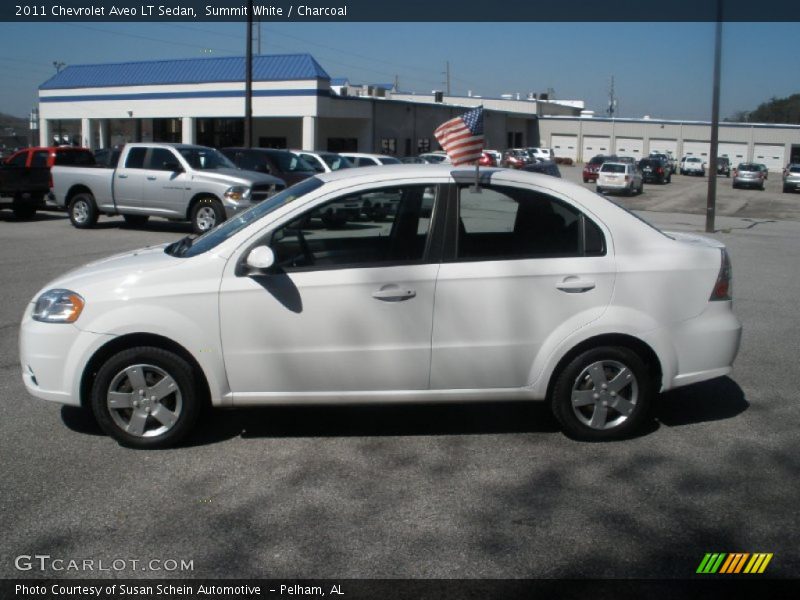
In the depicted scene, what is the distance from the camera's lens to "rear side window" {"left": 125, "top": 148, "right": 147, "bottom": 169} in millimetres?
18000

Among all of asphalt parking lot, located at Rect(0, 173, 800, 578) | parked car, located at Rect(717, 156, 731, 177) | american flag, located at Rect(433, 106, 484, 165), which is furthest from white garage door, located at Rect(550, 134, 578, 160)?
american flag, located at Rect(433, 106, 484, 165)

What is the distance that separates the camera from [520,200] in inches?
219

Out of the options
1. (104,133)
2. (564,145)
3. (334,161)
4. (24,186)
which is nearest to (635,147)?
(564,145)

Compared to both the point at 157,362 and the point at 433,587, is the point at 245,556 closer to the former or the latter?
the point at 433,587

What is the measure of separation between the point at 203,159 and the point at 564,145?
67607 millimetres

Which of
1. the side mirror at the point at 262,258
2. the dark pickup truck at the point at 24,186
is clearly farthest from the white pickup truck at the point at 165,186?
the side mirror at the point at 262,258

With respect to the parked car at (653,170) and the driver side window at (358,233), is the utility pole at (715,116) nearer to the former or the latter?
the driver side window at (358,233)

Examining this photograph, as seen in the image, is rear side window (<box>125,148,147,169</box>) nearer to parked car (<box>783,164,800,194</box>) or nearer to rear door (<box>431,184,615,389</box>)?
rear door (<box>431,184,615,389</box>)

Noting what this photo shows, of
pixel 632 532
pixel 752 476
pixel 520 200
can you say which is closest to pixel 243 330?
pixel 520 200

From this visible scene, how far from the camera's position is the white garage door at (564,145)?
8144cm

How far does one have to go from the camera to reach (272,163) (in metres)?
21.7

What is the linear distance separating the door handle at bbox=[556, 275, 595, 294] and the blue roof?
36.0 meters

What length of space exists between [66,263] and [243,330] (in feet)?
30.5

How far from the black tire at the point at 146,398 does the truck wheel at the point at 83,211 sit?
1473 centimetres
